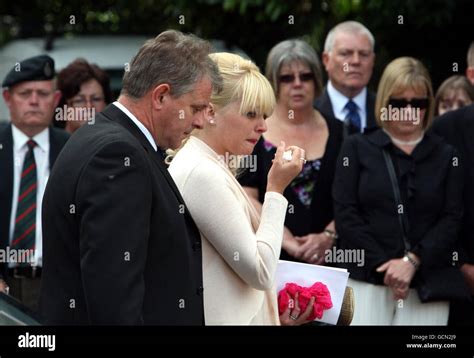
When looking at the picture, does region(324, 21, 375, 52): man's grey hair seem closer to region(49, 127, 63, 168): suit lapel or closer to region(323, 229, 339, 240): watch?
region(323, 229, 339, 240): watch

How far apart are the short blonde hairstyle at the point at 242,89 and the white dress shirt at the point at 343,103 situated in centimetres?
283

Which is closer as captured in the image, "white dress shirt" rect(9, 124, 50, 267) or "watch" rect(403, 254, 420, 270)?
"watch" rect(403, 254, 420, 270)

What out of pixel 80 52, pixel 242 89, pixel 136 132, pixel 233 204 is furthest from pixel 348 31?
pixel 80 52

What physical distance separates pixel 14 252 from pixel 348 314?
92.5 inches

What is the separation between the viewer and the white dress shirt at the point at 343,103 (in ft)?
22.9

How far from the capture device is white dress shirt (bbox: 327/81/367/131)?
6.98 meters

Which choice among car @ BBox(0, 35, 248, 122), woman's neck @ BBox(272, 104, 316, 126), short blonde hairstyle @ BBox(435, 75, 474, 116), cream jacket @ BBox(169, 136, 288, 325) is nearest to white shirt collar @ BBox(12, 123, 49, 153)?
woman's neck @ BBox(272, 104, 316, 126)

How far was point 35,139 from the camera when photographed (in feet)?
20.7

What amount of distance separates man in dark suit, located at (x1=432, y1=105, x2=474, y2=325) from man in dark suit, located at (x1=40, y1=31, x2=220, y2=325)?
111 inches

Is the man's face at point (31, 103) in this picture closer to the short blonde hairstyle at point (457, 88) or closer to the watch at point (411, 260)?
the watch at point (411, 260)

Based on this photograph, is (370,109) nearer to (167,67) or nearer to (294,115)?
(294,115)

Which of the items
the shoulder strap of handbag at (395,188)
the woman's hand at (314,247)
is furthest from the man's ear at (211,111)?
the woman's hand at (314,247)

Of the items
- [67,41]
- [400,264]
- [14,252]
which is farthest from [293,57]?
[67,41]

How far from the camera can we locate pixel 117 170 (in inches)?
128
